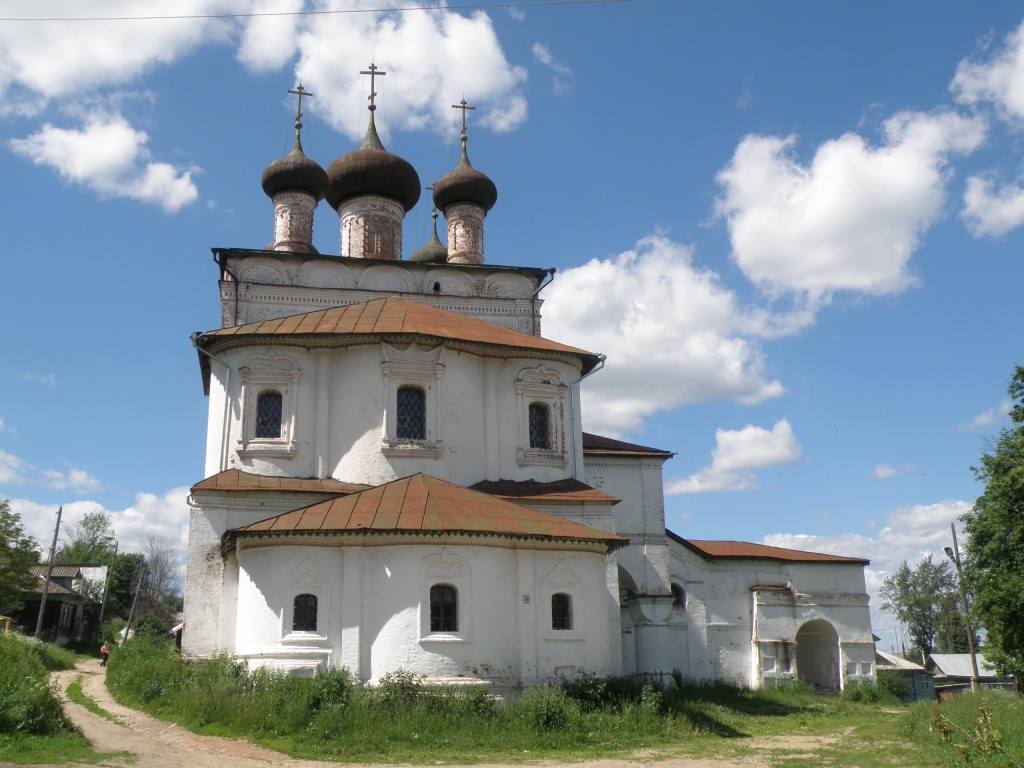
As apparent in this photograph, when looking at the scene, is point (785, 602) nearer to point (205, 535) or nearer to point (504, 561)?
point (504, 561)

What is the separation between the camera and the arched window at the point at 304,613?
46.4ft

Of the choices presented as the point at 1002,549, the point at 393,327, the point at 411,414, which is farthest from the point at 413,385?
the point at 1002,549

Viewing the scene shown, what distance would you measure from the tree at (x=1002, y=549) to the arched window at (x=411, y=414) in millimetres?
9757

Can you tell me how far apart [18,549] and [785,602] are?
2421 centimetres

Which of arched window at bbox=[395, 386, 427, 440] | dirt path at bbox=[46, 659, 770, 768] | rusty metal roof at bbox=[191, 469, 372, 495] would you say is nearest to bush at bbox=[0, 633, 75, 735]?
dirt path at bbox=[46, 659, 770, 768]

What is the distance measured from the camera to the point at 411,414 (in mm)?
17422

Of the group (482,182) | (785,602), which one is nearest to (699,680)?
(785,602)

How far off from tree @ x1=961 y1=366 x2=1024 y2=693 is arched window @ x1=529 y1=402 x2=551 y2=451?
7.63m

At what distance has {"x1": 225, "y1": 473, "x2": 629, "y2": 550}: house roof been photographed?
14023 mm

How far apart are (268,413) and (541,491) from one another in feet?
17.5

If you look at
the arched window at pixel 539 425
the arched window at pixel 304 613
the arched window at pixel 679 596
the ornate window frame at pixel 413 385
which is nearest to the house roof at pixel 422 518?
the arched window at pixel 304 613

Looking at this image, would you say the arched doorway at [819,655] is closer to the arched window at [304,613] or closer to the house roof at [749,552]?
the house roof at [749,552]

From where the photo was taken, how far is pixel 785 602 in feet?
70.4

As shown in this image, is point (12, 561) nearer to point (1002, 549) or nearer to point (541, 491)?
point (541, 491)
